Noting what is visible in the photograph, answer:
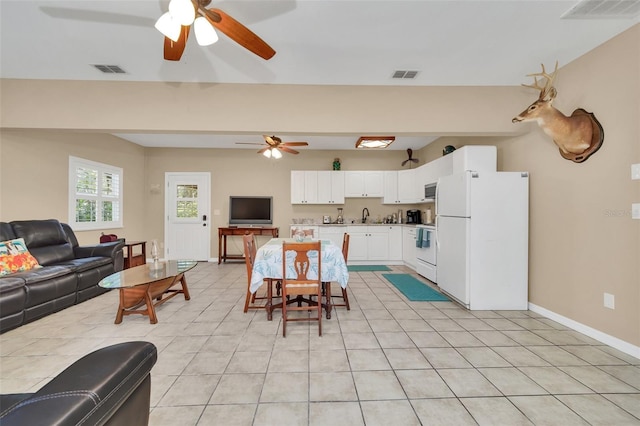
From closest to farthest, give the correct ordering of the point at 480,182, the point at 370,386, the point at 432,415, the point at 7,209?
1. the point at 432,415
2. the point at 370,386
3. the point at 480,182
4. the point at 7,209

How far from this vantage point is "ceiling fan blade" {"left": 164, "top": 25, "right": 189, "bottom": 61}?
6.03 ft

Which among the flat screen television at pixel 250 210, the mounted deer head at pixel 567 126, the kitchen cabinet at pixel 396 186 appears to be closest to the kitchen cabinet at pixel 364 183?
the kitchen cabinet at pixel 396 186

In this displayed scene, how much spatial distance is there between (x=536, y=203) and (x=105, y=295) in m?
5.94

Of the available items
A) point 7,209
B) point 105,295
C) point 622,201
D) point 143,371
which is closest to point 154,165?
point 7,209

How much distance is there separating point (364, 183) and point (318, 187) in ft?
3.55

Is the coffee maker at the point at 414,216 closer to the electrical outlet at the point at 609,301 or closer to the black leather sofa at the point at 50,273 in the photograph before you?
the electrical outlet at the point at 609,301

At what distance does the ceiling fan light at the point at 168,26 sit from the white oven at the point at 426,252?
13.9 feet

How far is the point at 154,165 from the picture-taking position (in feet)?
21.1

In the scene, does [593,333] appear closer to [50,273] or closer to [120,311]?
[120,311]

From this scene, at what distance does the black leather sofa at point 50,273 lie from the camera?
2686 mm

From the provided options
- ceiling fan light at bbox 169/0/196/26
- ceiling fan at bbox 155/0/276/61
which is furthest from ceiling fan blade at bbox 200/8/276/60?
ceiling fan light at bbox 169/0/196/26

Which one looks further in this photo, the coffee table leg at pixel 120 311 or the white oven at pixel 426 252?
the white oven at pixel 426 252

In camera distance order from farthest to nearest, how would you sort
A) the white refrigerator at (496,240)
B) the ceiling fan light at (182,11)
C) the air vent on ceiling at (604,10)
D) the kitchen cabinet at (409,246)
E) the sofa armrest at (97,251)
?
1. the kitchen cabinet at (409,246)
2. the sofa armrest at (97,251)
3. the white refrigerator at (496,240)
4. the air vent on ceiling at (604,10)
5. the ceiling fan light at (182,11)

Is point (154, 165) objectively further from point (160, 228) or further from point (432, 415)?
point (432, 415)
